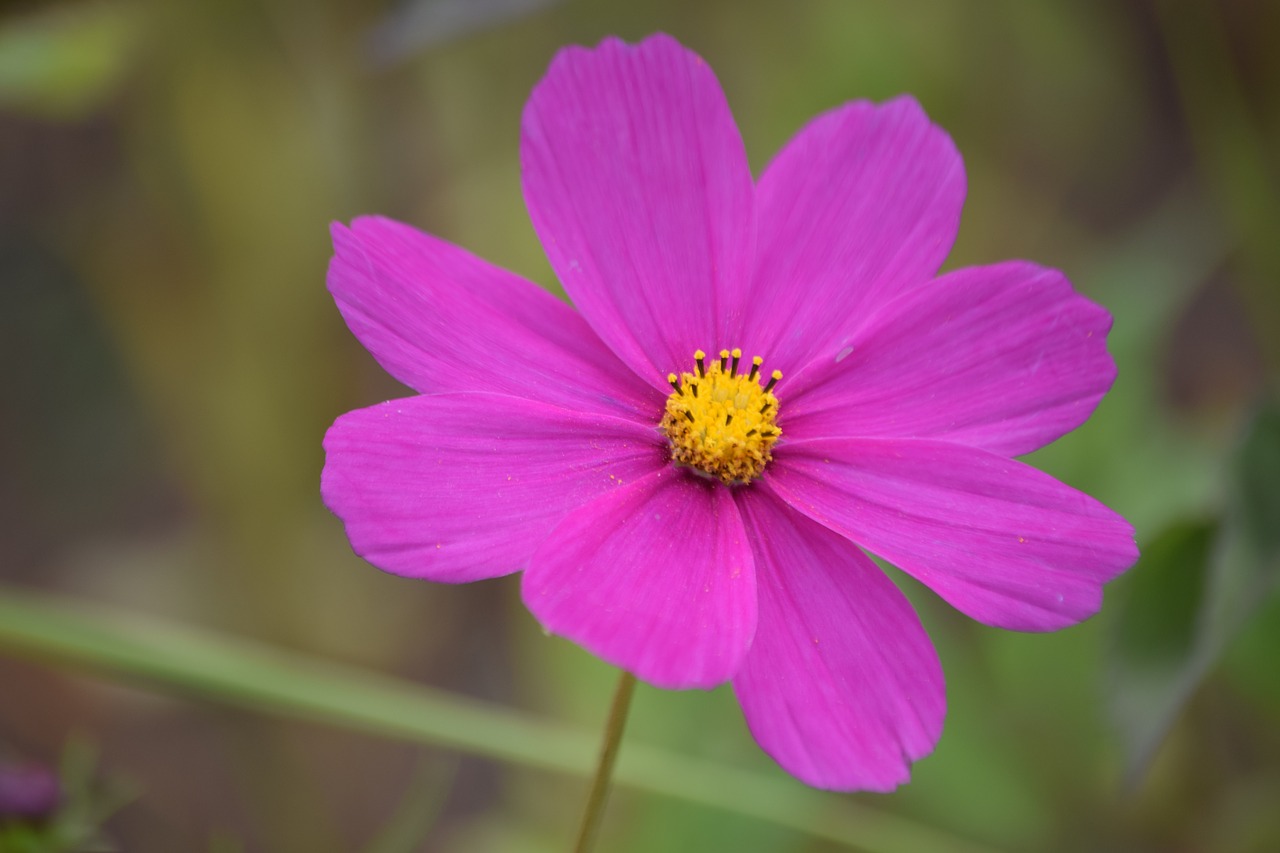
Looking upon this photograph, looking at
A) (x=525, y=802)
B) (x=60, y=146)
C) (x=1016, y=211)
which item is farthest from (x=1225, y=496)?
(x=60, y=146)

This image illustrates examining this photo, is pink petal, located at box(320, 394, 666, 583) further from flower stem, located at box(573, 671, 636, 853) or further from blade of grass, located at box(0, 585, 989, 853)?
blade of grass, located at box(0, 585, 989, 853)

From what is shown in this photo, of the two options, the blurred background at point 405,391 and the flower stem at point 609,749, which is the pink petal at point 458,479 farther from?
the blurred background at point 405,391

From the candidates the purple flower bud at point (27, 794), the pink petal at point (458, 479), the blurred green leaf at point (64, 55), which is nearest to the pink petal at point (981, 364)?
the pink petal at point (458, 479)

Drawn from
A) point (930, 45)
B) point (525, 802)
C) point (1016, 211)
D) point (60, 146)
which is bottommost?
point (525, 802)

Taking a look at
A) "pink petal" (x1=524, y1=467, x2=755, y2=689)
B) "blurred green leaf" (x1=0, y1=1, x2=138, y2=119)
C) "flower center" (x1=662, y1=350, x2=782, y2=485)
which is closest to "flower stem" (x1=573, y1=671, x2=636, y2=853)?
"pink petal" (x1=524, y1=467, x2=755, y2=689)

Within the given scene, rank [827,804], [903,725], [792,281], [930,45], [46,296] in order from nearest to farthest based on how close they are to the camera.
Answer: [903,725], [792,281], [827,804], [930,45], [46,296]

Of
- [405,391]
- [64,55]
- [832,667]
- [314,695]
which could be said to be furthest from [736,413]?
[405,391]

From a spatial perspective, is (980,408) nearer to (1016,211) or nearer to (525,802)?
(525,802)
